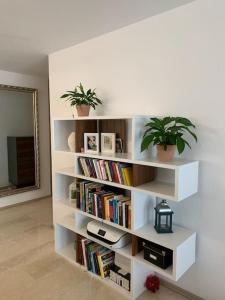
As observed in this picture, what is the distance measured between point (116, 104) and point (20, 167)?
2510 millimetres

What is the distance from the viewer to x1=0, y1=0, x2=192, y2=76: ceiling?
5.53 feet

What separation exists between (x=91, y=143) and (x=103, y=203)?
22.7 inches

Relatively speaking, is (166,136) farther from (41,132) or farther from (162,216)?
(41,132)

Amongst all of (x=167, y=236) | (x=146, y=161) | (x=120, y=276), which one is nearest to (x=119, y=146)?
(x=146, y=161)

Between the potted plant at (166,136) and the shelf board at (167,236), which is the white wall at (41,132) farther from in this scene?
the potted plant at (166,136)

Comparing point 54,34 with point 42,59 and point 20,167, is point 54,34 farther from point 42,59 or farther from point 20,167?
point 20,167

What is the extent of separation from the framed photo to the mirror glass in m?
2.15

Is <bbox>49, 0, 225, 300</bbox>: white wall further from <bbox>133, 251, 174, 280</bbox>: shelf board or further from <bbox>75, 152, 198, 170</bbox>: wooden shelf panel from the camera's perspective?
<bbox>133, 251, 174, 280</bbox>: shelf board

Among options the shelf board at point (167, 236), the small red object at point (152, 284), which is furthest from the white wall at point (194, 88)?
the small red object at point (152, 284)

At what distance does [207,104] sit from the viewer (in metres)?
1.66

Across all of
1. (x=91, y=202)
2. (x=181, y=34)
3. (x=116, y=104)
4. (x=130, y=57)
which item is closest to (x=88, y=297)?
(x=91, y=202)

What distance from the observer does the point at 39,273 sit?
2.21 m

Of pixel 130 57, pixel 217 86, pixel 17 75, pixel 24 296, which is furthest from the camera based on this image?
pixel 17 75

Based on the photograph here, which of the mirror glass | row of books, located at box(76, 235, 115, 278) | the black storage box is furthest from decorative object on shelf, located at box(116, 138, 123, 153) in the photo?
the mirror glass
